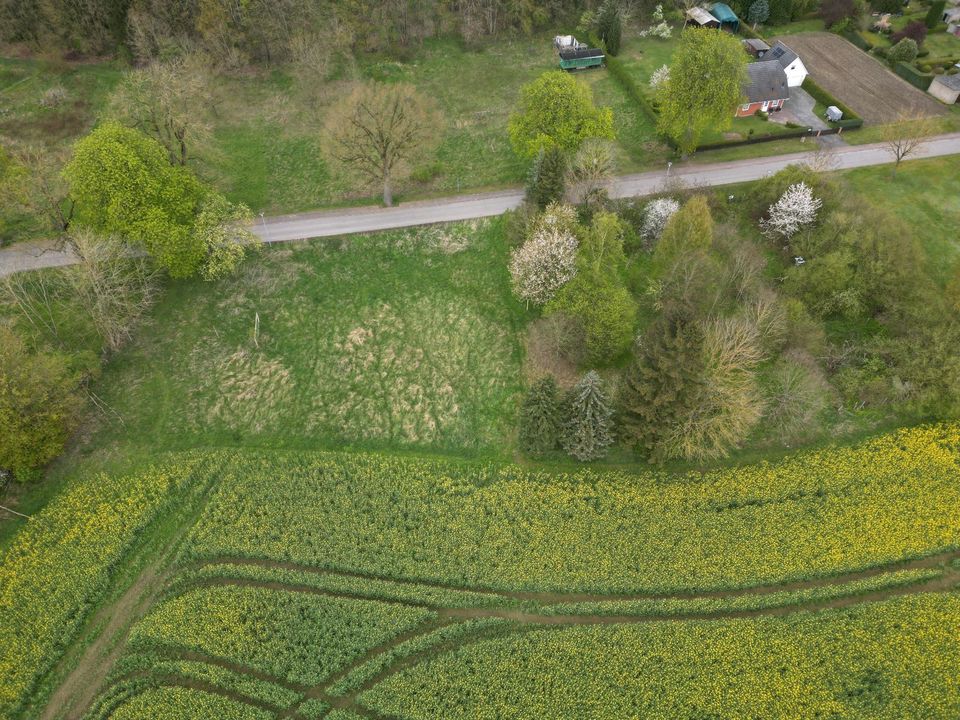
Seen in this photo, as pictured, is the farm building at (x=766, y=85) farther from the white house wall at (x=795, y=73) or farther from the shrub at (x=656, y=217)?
the shrub at (x=656, y=217)

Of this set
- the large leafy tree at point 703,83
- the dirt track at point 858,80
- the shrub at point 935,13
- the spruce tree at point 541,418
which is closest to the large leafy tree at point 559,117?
the large leafy tree at point 703,83

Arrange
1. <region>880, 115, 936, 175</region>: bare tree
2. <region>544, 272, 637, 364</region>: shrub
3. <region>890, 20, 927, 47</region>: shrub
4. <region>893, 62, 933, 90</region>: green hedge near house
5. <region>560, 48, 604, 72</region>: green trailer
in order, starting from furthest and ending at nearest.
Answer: <region>890, 20, 927, 47</region>: shrub, <region>560, 48, 604, 72</region>: green trailer, <region>893, 62, 933, 90</region>: green hedge near house, <region>880, 115, 936, 175</region>: bare tree, <region>544, 272, 637, 364</region>: shrub

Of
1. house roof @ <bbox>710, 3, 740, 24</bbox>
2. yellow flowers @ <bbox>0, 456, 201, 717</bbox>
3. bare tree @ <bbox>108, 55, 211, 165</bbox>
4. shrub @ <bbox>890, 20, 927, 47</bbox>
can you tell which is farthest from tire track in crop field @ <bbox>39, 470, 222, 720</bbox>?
shrub @ <bbox>890, 20, 927, 47</bbox>

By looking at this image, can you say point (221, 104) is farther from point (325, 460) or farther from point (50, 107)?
point (325, 460)

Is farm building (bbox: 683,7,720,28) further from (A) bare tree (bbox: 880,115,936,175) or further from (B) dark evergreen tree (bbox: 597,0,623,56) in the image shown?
(A) bare tree (bbox: 880,115,936,175)

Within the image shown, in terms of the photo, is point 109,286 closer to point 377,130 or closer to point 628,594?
point 377,130
